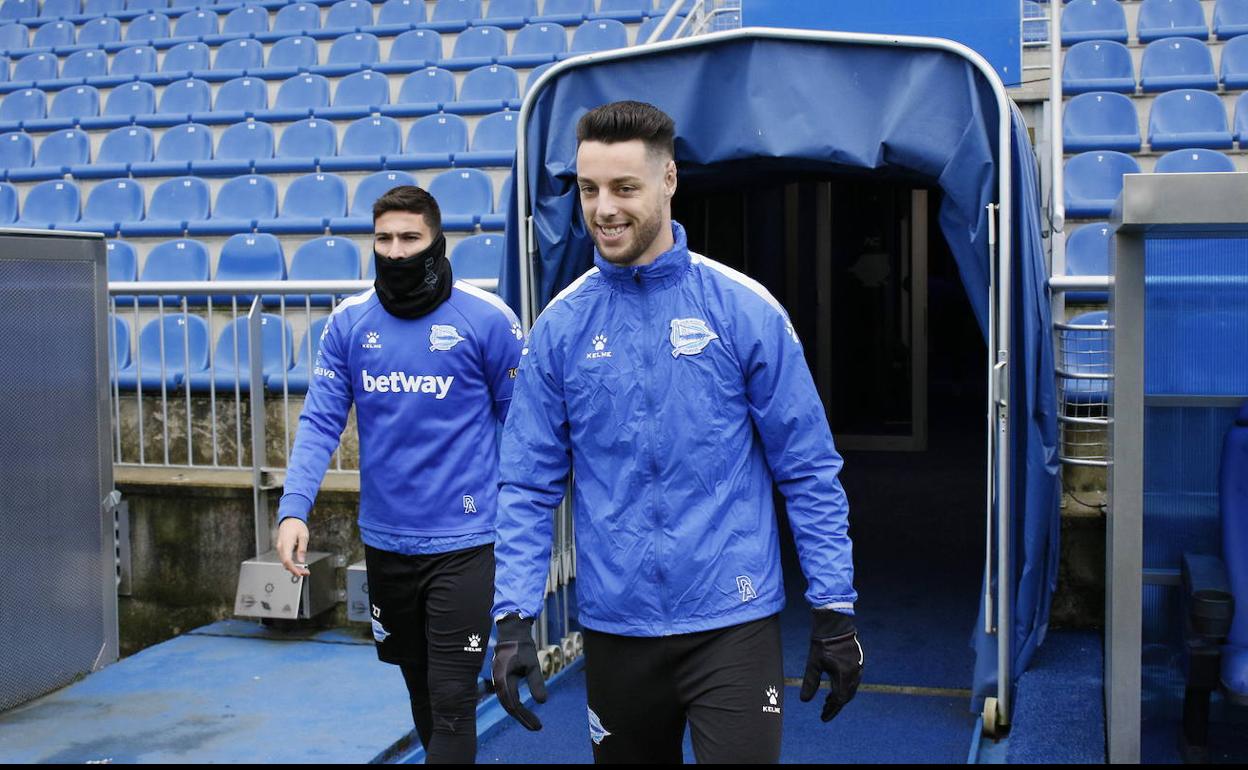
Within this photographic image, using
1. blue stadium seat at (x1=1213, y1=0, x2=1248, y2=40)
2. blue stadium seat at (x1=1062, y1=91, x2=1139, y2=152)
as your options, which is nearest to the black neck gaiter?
blue stadium seat at (x1=1062, y1=91, x2=1139, y2=152)

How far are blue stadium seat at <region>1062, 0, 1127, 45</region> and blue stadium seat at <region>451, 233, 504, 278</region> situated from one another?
4373 mm

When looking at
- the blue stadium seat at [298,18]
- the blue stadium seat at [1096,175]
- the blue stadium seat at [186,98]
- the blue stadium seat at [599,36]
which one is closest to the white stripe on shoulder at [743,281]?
the blue stadium seat at [1096,175]

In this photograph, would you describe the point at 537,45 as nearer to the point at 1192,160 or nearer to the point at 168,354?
the point at 168,354

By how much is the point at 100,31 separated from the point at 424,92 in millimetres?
4090

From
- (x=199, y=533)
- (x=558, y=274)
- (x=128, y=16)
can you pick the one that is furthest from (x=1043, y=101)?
(x=128, y=16)

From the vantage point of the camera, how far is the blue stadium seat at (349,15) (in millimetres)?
11117

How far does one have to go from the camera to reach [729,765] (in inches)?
100

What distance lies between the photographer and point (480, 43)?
10289mm

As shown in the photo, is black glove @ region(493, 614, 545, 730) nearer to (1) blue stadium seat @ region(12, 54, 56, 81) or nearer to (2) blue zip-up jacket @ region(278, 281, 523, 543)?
(2) blue zip-up jacket @ region(278, 281, 523, 543)

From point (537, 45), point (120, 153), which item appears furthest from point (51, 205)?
point (537, 45)

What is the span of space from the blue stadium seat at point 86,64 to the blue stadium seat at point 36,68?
0.35 ft

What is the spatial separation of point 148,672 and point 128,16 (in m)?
8.54

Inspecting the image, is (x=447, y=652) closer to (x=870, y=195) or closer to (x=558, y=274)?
(x=558, y=274)

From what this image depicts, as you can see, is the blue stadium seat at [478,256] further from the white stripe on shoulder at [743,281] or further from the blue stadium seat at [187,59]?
the blue stadium seat at [187,59]
